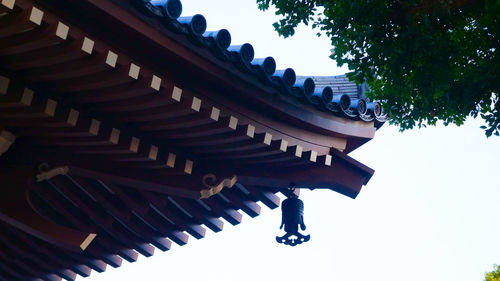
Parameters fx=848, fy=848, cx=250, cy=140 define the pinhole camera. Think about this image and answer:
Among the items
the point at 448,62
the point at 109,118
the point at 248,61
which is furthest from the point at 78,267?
the point at 448,62

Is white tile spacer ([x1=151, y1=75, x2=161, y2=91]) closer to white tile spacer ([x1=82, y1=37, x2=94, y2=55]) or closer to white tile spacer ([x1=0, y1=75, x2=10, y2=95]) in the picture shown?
white tile spacer ([x1=82, y1=37, x2=94, y2=55])

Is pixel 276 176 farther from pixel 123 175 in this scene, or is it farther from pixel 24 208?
pixel 24 208

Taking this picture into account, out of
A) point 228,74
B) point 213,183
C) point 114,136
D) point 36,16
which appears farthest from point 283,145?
point 36,16

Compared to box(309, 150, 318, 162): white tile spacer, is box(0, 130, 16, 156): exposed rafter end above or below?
below

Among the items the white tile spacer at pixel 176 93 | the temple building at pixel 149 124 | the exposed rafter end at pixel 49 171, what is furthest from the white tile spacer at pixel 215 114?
the exposed rafter end at pixel 49 171

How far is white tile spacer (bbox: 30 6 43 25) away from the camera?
17.4 feet

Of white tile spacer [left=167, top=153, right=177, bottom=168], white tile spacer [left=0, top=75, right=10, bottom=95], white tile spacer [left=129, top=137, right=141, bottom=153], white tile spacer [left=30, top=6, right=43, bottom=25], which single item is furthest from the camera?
white tile spacer [left=167, top=153, right=177, bottom=168]

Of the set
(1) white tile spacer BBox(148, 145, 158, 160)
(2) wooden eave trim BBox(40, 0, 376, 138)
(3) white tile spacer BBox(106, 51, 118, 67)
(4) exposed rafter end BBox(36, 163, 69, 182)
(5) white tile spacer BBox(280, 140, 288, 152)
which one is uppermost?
(2) wooden eave trim BBox(40, 0, 376, 138)

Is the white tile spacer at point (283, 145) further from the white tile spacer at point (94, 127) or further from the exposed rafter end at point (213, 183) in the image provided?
the white tile spacer at point (94, 127)

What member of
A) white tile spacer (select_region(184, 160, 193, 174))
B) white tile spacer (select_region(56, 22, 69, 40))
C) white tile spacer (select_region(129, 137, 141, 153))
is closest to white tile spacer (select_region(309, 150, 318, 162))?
white tile spacer (select_region(184, 160, 193, 174))

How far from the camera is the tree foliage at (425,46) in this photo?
603 cm

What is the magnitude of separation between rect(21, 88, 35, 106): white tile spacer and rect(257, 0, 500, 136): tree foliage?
2.12 meters

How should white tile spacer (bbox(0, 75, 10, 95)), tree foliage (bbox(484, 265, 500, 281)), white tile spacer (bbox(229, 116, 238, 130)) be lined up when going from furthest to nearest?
tree foliage (bbox(484, 265, 500, 281)) < white tile spacer (bbox(229, 116, 238, 130)) < white tile spacer (bbox(0, 75, 10, 95))

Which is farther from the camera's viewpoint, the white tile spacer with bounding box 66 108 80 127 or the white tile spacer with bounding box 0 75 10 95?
the white tile spacer with bounding box 66 108 80 127
